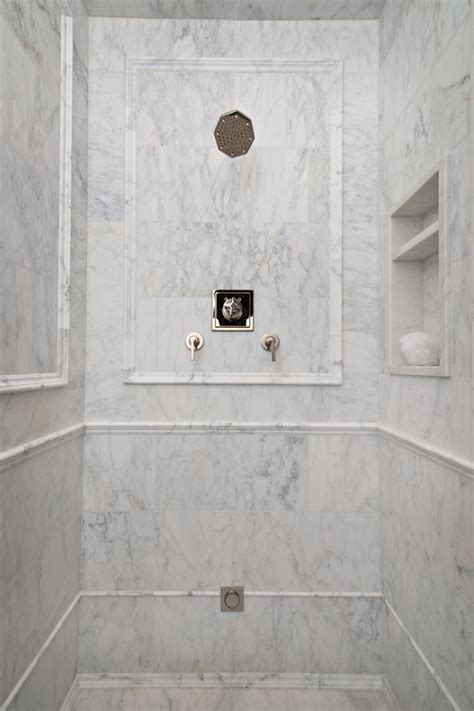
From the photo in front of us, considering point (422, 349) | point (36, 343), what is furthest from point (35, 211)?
point (422, 349)

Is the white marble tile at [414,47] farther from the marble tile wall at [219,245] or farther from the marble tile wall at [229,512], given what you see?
the marble tile wall at [229,512]

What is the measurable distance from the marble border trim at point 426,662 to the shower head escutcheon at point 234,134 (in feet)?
5.92

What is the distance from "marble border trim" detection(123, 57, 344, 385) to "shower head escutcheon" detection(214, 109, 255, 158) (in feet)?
1.16

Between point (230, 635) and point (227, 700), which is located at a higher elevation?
point (230, 635)

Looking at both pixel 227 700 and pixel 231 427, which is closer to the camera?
pixel 227 700

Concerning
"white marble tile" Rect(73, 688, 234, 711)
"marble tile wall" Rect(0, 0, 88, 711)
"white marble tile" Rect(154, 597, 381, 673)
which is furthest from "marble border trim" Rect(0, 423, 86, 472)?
"white marble tile" Rect(73, 688, 234, 711)

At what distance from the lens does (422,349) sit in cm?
144

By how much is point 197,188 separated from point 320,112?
0.59 m

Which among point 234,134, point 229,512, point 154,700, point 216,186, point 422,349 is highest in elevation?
point 234,134

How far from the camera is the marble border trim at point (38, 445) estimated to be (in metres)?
1.20

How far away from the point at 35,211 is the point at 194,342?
2.37 feet

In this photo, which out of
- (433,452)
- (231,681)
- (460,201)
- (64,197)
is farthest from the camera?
(231,681)

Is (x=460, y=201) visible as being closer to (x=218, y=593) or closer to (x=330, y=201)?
(x=330, y=201)

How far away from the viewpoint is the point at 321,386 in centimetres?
184
